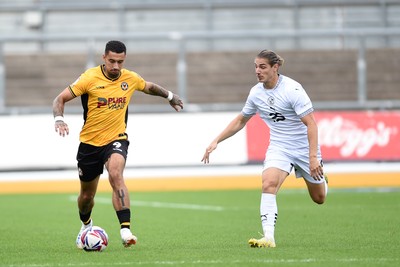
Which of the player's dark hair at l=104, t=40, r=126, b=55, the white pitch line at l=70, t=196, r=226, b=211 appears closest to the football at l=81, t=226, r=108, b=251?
the player's dark hair at l=104, t=40, r=126, b=55

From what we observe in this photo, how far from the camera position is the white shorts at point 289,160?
1113cm

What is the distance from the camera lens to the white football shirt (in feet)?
36.3

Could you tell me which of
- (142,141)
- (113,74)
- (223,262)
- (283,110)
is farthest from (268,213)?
(142,141)

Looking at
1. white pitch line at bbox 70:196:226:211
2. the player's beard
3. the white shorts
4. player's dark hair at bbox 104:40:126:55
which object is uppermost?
player's dark hair at bbox 104:40:126:55

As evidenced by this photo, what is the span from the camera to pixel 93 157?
11203mm

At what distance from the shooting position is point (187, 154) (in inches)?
895

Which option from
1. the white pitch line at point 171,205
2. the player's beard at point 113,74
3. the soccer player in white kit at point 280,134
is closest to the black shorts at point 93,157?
the player's beard at point 113,74

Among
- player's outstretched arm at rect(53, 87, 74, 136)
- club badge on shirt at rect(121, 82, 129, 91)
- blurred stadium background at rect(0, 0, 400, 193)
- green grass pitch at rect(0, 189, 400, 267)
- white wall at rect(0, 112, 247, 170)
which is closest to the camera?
green grass pitch at rect(0, 189, 400, 267)

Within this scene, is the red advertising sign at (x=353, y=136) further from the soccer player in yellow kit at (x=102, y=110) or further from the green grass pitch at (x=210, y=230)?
the soccer player in yellow kit at (x=102, y=110)

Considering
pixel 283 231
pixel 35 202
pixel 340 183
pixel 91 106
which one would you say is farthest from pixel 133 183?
pixel 91 106

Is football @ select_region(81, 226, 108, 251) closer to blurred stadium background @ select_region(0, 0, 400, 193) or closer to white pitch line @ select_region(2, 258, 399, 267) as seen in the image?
white pitch line @ select_region(2, 258, 399, 267)

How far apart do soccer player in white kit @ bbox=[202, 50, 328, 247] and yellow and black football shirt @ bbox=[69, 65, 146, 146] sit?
3.61 ft

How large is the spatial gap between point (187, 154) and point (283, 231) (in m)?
9.84

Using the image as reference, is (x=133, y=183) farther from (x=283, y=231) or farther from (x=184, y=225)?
(x=283, y=231)
